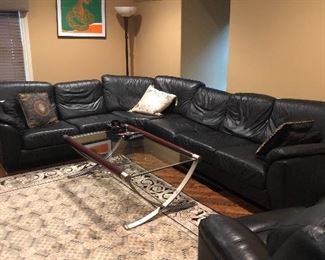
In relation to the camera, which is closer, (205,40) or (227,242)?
(227,242)

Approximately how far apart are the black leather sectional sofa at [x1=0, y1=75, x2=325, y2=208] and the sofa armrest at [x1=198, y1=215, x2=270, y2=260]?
3.71ft

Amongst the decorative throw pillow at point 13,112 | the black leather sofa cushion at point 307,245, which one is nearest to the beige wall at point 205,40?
the decorative throw pillow at point 13,112

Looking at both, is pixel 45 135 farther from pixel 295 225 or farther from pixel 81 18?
pixel 295 225

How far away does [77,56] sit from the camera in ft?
18.0

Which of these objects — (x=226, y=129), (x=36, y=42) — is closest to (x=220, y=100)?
(x=226, y=129)

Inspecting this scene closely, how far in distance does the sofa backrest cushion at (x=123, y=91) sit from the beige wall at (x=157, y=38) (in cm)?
70

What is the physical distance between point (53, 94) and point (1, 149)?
3.57 feet

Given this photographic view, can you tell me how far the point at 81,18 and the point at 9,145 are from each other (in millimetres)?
2682

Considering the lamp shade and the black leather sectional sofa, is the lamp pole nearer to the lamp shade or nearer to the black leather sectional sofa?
the lamp shade

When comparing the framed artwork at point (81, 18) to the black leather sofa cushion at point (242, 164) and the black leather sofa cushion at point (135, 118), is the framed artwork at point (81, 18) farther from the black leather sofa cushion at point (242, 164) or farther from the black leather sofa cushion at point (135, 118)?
the black leather sofa cushion at point (242, 164)

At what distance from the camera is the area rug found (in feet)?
7.74

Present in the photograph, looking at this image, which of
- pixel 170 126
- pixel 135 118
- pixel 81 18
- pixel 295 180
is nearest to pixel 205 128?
pixel 170 126

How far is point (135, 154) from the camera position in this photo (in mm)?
3256

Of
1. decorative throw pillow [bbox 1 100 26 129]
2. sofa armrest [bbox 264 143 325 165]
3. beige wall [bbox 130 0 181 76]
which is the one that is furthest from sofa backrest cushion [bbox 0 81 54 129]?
sofa armrest [bbox 264 143 325 165]
